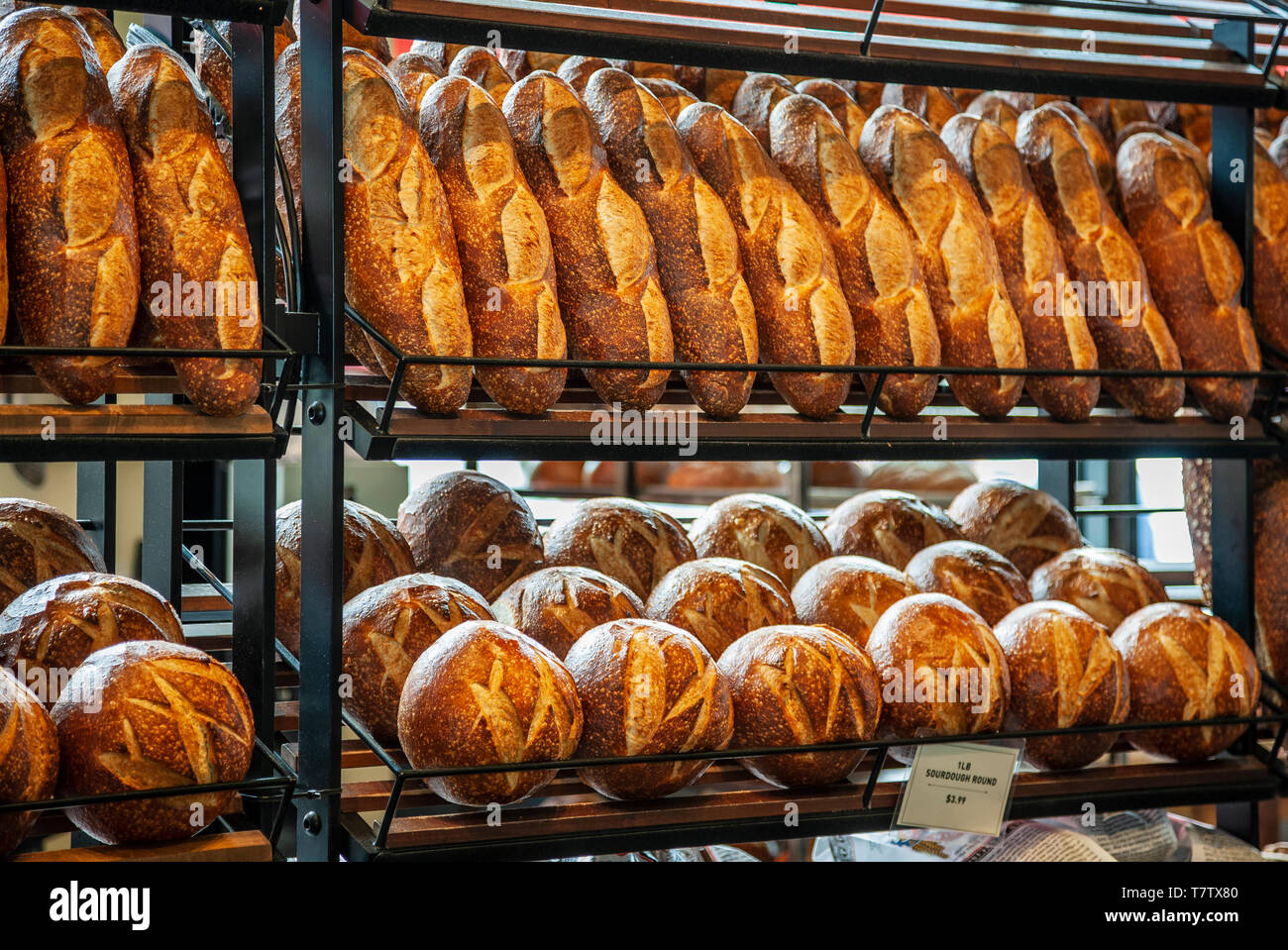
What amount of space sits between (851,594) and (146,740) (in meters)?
1.00

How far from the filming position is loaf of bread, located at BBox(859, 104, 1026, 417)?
177cm

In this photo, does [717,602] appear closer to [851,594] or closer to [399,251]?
[851,594]

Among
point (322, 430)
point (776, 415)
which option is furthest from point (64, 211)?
point (776, 415)

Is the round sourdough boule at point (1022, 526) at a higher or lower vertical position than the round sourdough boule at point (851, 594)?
higher

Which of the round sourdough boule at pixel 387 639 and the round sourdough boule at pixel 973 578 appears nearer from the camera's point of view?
the round sourdough boule at pixel 387 639

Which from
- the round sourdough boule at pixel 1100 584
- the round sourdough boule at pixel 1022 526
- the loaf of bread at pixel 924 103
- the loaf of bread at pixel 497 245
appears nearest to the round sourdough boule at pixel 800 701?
the loaf of bread at pixel 497 245

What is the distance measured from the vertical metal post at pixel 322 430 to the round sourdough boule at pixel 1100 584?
46.2 inches

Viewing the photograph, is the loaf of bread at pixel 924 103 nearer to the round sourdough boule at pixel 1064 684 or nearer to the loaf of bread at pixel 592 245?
the loaf of bread at pixel 592 245

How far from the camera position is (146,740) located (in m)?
1.28

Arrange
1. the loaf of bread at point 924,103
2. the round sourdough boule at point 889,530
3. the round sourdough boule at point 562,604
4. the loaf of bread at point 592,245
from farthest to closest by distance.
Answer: the round sourdough boule at point 889,530 < the loaf of bread at point 924,103 < the round sourdough boule at point 562,604 < the loaf of bread at point 592,245

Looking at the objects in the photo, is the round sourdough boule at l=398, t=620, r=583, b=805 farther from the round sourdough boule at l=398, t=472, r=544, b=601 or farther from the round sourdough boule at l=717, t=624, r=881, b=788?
the round sourdough boule at l=398, t=472, r=544, b=601

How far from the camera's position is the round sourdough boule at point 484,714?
1429 mm
